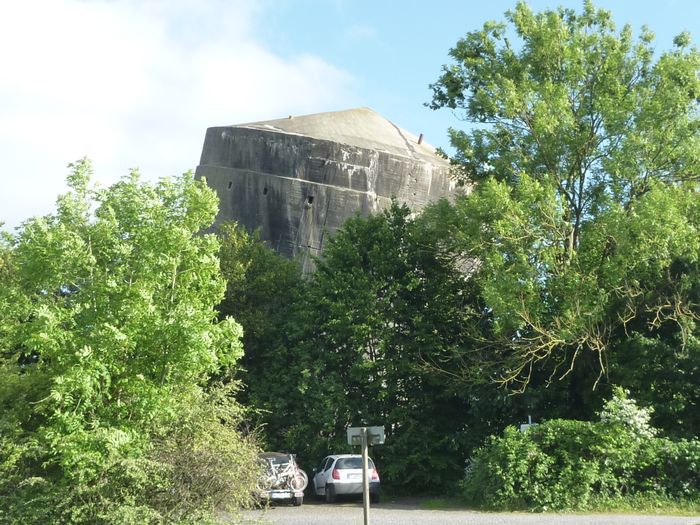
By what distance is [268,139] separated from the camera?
43219 mm

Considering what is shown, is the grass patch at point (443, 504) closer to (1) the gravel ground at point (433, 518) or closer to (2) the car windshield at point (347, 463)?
(1) the gravel ground at point (433, 518)

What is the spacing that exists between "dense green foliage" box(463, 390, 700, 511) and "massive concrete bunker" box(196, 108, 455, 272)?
19.4m

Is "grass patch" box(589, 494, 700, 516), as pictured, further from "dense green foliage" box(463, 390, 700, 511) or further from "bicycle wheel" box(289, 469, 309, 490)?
"bicycle wheel" box(289, 469, 309, 490)

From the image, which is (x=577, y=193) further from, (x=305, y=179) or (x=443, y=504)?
(x=305, y=179)

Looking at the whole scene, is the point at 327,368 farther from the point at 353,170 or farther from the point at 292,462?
the point at 353,170

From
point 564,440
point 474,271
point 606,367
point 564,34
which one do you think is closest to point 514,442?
point 564,440

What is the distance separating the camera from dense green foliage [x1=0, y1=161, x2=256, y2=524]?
1720 centimetres

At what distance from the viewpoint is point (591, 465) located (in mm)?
23125

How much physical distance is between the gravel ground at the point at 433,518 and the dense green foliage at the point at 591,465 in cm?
93

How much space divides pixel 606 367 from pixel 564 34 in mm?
10592

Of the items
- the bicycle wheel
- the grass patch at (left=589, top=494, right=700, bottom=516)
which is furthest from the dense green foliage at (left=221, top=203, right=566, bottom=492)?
the grass patch at (left=589, top=494, right=700, bottom=516)

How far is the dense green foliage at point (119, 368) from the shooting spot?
1720 centimetres

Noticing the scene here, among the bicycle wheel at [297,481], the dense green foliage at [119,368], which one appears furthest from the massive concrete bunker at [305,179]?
the dense green foliage at [119,368]

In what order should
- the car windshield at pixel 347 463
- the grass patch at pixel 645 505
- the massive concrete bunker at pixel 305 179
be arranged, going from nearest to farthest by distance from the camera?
the grass patch at pixel 645 505 < the car windshield at pixel 347 463 < the massive concrete bunker at pixel 305 179
